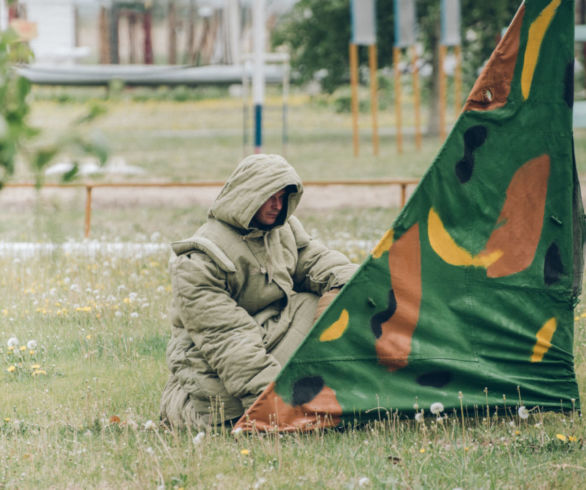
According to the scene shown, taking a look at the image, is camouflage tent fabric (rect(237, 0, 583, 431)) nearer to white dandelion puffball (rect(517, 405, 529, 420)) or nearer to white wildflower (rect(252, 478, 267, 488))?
white dandelion puffball (rect(517, 405, 529, 420))

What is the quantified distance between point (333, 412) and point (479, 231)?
3.61 feet

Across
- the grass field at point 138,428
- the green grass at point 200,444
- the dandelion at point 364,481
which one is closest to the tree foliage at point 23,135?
the grass field at point 138,428

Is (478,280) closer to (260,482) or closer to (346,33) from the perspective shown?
(260,482)

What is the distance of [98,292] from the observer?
263 inches

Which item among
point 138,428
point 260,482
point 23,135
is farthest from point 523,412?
point 23,135

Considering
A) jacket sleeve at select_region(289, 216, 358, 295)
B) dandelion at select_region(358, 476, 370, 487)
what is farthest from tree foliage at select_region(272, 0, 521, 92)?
dandelion at select_region(358, 476, 370, 487)

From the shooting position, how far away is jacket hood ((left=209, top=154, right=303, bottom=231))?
4.10m

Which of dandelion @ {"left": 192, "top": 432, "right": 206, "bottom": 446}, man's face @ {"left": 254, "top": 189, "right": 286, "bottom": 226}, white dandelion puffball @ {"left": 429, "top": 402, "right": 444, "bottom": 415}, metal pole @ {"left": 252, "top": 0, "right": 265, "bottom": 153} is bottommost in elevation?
dandelion @ {"left": 192, "top": 432, "right": 206, "bottom": 446}

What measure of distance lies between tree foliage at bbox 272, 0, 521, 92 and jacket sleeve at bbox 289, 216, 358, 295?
74.1 ft

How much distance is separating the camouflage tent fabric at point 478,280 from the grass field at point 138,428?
5.8 inches

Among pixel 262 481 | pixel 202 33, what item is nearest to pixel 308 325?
pixel 262 481

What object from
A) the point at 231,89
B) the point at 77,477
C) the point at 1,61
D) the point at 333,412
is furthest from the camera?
the point at 231,89

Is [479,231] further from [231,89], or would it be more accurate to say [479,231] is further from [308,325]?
[231,89]

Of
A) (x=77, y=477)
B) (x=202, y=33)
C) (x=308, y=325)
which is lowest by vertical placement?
(x=77, y=477)
